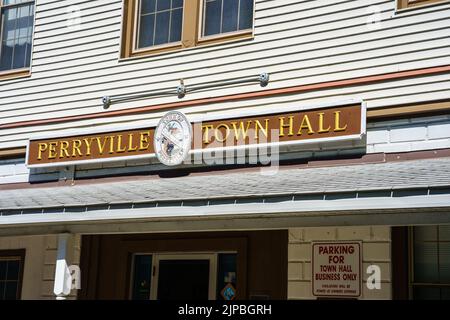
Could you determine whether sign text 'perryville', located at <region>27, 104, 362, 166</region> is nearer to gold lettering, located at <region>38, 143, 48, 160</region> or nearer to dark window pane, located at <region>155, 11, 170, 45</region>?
gold lettering, located at <region>38, 143, 48, 160</region>

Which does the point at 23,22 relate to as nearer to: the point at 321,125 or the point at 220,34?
the point at 220,34

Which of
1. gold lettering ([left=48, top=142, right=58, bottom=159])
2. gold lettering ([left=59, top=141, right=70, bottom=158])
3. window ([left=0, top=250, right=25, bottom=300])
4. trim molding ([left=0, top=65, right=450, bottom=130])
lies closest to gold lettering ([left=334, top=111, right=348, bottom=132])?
trim molding ([left=0, top=65, right=450, bottom=130])

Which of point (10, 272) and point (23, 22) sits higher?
point (23, 22)

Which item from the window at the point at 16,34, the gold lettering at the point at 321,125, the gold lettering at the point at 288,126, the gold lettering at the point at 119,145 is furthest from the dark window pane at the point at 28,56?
the gold lettering at the point at 321,125

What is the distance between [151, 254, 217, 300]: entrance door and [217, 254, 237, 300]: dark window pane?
7cm

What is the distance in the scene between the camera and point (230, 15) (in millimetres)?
10547

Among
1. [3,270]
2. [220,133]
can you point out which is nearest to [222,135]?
Result: [220,133]

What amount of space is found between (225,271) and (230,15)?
140 inches

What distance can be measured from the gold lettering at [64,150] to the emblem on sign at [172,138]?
5.58 ft

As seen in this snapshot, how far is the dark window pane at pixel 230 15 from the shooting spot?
1048 centimetres

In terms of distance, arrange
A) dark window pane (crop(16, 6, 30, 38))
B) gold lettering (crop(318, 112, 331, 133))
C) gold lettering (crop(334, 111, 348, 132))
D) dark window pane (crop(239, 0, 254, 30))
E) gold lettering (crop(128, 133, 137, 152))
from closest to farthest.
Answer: gold lettering (crop(334, 111, 348, 132)) < gold lettering (crop(318, 112, 331, 133)) < dark window pane (crop(239, 0, 254, 30)) < gold lettering (crop(128, 133, 137, 152)) < dark window pane (crop(16, 6, 30, 38))

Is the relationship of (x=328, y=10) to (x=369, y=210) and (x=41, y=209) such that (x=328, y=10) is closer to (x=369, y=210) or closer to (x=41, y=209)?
(x=369, y=210)

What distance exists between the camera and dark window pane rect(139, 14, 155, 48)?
1129cm

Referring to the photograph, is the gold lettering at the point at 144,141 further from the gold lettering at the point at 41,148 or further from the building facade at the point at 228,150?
the gold lettering at the point at 41,148
